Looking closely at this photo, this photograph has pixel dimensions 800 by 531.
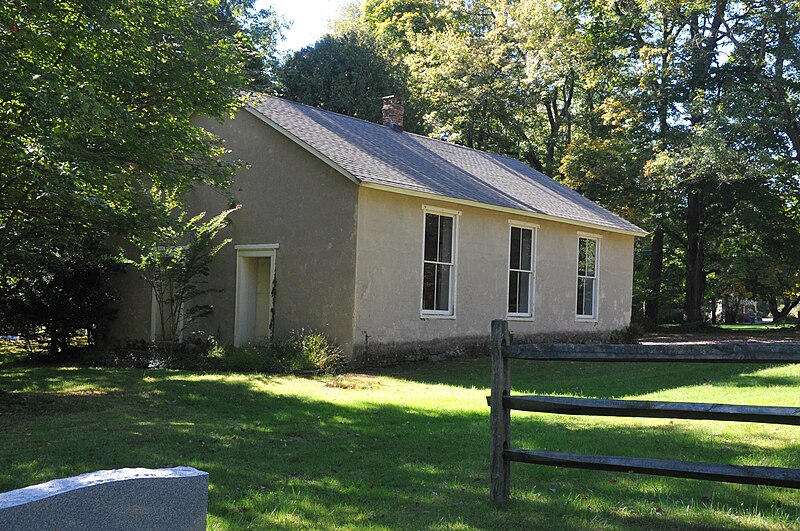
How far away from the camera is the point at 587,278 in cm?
2191

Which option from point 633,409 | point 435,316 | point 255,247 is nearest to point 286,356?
point 255,247

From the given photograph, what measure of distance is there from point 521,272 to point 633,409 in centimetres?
1445

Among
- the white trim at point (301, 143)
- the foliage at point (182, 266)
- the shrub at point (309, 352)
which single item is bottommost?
the shrub at point (309, 352)

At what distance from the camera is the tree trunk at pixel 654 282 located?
113ft

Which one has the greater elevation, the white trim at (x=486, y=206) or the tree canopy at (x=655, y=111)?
the tree canopy at (x=655, y=111)

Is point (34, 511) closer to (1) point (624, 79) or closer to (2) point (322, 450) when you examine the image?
(2) point (322, 450)

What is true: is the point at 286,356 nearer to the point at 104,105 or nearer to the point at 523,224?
the point at 104,105

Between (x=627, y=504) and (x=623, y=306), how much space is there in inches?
738

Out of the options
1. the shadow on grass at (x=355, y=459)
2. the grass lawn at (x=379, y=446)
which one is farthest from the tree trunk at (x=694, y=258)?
the shadow on grass at (x=355, y=459)

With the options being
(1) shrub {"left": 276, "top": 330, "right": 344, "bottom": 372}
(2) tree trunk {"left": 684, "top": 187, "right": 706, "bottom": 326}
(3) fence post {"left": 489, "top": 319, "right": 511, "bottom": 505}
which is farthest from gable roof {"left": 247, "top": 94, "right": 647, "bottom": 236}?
(2) tree trunk {"left": 684, "top": 187, "right": 706, "bottom": 326}

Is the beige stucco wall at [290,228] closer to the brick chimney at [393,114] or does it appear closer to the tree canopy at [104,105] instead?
the tree canopy at [104,105]

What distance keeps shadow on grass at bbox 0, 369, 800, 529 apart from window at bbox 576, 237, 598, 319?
12194 mm

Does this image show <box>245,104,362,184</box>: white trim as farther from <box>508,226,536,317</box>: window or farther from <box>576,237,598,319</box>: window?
<box>576,237,598,319</box>: window

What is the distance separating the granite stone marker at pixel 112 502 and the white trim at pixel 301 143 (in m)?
11.9
